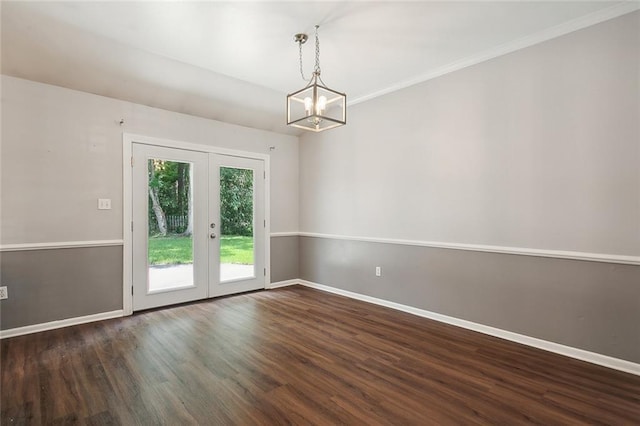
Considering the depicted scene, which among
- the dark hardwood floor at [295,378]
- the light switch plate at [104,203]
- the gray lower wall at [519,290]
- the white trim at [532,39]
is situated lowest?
the dark hardwood floor at [295,378]

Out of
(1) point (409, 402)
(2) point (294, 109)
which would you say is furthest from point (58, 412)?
(2) point (294, 109)

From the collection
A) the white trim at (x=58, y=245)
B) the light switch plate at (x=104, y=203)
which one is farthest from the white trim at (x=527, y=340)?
the light switch plate at (x=104, y=203)

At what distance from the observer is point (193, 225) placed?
4.29 m

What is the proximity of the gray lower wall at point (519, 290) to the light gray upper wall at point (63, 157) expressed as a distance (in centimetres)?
321

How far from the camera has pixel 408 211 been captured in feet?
12.8

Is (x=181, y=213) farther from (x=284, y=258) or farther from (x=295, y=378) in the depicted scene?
(x=295, y=378)

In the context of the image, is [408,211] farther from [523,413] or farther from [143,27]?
[143,27]

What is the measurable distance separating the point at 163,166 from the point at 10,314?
6.97 ft

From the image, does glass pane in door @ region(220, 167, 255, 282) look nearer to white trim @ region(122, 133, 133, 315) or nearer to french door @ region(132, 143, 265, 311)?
french door @ region(132, 143, 265, 311)

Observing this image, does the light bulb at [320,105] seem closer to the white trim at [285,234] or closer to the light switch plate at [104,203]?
the light switch plate at [104,203]

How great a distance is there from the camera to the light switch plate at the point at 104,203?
362cm

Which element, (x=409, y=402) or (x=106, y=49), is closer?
(x=409, y=402)

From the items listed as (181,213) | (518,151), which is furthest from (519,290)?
(181,213)

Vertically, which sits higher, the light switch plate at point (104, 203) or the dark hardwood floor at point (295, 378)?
the light switch plate at point (104, 203)
